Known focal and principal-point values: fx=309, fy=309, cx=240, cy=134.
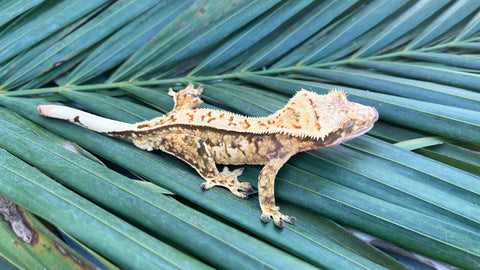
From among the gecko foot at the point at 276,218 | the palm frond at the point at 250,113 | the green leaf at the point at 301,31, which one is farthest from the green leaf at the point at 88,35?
the gecko foot at the point at 276,218

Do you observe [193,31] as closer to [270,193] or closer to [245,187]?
[245,187]

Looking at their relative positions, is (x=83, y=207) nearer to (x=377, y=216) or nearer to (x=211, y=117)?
(x=211, y=117)

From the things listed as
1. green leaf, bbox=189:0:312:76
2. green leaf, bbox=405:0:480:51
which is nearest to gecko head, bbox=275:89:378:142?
green leaf, bbox=189:0:312:76

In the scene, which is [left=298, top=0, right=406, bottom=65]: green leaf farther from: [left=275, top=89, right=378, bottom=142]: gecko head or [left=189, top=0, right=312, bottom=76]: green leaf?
[left=275, top=89, right=378, bottom=142]: gecko head

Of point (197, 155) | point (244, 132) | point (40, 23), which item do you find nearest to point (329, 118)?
point (244, 132)

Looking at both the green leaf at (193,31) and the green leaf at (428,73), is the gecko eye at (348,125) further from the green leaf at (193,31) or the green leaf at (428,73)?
the green leaf at (193,31)

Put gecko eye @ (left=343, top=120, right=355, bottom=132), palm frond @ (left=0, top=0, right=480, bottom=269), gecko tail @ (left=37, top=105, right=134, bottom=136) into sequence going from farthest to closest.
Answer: gecko tail @ (left=37, top=105, right=134, bottom=136), gecko eye @ (left=343, top=120, right=355, bottom=132), palm frond @ (left=0, top=0, right=480, bottom=269)
